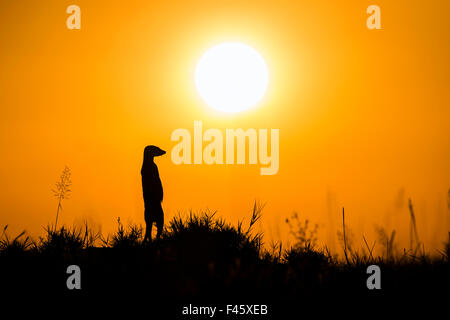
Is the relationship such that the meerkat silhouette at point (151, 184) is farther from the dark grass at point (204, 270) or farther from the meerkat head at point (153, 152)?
the dark grass at point (204, 270)

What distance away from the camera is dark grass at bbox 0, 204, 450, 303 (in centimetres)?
388

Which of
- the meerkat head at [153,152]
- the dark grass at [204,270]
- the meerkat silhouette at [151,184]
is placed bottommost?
the dark grass at [204,270]

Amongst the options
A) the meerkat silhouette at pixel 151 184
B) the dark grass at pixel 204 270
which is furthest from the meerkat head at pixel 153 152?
the dark grass at pixel 204 270

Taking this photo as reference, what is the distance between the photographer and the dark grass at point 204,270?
388cm

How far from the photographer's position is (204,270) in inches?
179

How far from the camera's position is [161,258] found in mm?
4668

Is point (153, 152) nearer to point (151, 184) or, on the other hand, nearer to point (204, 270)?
point (151, 184)

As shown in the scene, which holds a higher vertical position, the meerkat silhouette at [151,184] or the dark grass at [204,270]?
the meerkat silhouette at [151,184]

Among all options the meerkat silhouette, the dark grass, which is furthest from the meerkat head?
the dark grass

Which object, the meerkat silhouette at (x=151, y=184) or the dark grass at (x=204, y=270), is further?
the meerkat silhouette at (x=151, y=184)
